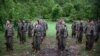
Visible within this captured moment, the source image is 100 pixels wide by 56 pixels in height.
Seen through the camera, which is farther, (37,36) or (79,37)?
(79,37)

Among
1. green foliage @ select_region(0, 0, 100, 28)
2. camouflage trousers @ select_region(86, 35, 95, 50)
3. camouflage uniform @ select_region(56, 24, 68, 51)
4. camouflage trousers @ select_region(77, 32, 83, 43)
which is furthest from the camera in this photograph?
green foliage @ select_region(0, 0, 100, 28)

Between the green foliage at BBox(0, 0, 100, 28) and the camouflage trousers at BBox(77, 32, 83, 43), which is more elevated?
the green foliage at BBox(0, 0, 100, 28)

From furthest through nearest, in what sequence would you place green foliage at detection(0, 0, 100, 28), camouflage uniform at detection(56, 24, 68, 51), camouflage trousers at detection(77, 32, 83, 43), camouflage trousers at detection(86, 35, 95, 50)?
green foliage at detection(0, 0, 100, 28)
camouflage trousers at detection(77, 32, 83, 43)
camouflage trousers at detection(86, 35, 95, 50)
camouflage uniform at detection(56, 24, 68, 51)

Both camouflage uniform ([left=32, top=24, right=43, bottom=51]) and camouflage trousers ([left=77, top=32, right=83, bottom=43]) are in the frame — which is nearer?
camouflage uniform ([left=32, top=24, right=43, bottom=51])

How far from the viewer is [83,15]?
42.4 meters

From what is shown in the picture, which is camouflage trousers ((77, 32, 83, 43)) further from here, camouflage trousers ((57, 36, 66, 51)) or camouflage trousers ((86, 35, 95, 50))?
camouflage trousers ((57, 36, 66, 51))

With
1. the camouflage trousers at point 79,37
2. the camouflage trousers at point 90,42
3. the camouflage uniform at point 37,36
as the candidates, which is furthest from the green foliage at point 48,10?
the camouflage uniform at point 37,36

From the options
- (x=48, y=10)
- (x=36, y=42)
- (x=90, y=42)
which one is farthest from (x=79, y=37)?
(x=48, y=10)

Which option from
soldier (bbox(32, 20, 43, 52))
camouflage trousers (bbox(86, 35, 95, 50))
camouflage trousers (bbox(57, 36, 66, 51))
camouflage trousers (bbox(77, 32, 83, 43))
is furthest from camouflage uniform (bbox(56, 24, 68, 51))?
camouflage trousers (bbox(77, 32, 83, 43))

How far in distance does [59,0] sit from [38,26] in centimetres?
3626

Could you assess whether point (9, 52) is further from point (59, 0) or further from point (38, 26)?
point (59, 0)

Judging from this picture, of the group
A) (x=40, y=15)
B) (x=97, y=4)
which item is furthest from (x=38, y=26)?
(x=40, y=15)

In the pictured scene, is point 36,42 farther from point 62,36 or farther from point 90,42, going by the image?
point 90,42

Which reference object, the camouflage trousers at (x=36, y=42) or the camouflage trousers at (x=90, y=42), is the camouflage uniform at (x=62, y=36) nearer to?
the camouflage trousers at (x=36, y=42)
